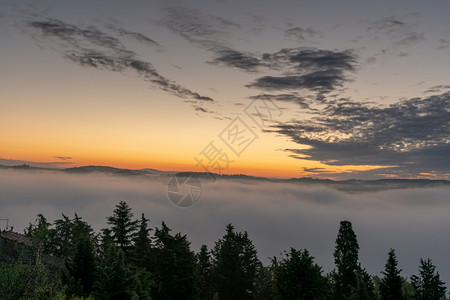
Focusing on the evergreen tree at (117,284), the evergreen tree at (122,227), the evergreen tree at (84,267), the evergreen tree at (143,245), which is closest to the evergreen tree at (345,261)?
the evergreen tree at (143,245)

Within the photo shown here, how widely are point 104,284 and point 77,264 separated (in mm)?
12489

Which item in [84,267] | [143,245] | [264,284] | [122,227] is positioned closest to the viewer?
[84,267]

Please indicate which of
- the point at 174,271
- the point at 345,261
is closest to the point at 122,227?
the point at 174,271

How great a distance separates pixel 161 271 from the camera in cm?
4103

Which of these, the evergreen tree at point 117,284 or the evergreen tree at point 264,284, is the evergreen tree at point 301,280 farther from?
the evergreen tree at point 117,284

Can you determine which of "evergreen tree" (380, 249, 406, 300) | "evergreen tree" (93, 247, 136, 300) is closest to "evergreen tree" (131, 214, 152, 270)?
"evergreen tree" (93, 247, 136, 300)

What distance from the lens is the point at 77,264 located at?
36906 mm

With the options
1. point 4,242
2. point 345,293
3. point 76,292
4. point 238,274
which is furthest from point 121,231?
point 345,293

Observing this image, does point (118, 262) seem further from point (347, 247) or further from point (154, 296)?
point (347, 247)

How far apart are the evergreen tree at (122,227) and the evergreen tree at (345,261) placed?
125ft

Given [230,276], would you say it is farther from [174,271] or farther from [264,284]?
[174,271]

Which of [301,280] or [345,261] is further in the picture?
[345,261]

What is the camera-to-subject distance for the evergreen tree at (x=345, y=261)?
199 feet

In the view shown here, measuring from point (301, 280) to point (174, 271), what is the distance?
1544cm
